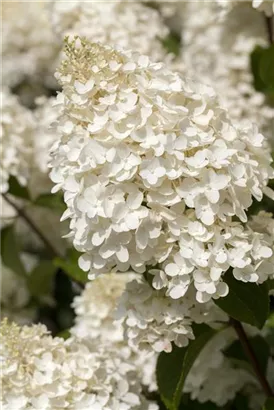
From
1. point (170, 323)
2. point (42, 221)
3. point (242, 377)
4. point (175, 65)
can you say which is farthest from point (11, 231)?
point (170, 323)

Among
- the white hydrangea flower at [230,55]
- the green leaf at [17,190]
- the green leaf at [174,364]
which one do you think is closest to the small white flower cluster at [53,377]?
the green leaf at [174,364]

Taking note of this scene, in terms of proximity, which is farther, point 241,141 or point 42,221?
point 42,221

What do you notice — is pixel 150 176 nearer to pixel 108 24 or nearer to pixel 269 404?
pixel 269 404

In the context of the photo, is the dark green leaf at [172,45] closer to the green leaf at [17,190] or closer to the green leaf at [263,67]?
the green leaf at [263,67]

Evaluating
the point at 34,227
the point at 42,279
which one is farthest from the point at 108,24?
the point at 42,279

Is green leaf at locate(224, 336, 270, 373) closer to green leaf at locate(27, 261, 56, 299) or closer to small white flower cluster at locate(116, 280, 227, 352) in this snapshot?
small white flower cluster at locate(116, 280, 227, 352)

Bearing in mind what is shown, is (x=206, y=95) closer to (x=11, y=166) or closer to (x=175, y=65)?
(x=11, y=166)

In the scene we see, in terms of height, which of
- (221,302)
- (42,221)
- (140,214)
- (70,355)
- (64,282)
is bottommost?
(64,282)
